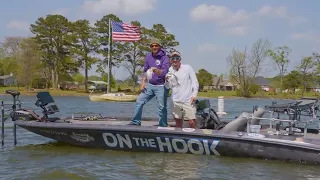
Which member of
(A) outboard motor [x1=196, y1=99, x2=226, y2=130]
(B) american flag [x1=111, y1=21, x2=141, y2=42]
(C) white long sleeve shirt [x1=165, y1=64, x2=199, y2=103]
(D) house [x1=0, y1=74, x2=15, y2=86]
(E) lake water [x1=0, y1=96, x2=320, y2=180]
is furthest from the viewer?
(D) house [x1=0, y1=74, x2=15, y2=86]

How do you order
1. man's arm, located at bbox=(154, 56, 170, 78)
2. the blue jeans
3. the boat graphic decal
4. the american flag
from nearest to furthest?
1. the boat graphic decal
2. man's arm, located at bbox=(154, 56, 170, 78)
3. the blue jeans
4. the american flag

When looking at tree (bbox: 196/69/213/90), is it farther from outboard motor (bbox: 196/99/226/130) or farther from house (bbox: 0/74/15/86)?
outboard motor (bbox: 196/99/226/130)

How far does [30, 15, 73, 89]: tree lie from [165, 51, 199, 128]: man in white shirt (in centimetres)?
5537

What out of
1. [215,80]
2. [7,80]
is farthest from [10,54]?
[215,80]

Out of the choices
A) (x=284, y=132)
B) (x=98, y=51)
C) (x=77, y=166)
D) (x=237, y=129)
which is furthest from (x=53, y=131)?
(x=98, y=51)

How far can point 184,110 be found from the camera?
7.88 m

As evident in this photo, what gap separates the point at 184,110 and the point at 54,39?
57.4 metres

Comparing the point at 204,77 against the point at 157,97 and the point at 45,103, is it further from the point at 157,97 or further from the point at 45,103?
the point at 157,97

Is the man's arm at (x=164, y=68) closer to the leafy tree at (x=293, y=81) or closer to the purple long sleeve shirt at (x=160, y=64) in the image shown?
the purple long sleeve shirt at (x=160, y=64)

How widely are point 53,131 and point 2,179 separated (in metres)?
2.24

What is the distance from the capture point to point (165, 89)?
810 cm

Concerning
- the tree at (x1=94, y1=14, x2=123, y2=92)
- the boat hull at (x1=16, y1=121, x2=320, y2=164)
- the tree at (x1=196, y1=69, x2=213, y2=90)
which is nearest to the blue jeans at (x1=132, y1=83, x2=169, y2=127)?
the boat hull at (x1=16, y1=121, x2=320, y2=164)

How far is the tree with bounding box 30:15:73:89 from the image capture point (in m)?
61.6

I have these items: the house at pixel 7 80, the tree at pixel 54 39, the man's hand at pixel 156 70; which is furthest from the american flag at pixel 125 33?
the house at pixel 7 80
